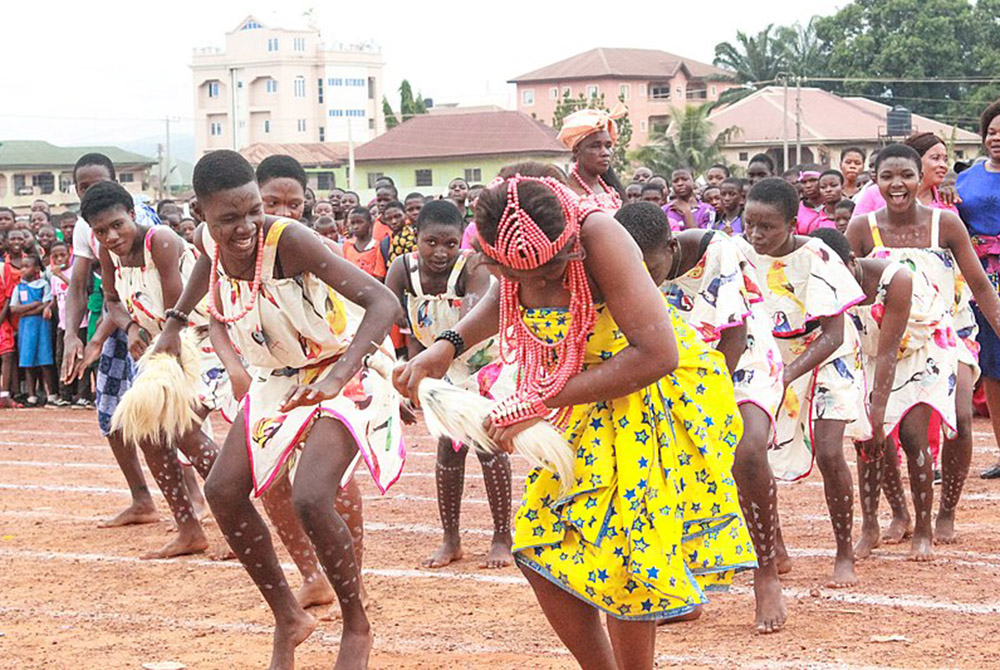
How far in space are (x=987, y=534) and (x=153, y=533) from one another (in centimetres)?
495

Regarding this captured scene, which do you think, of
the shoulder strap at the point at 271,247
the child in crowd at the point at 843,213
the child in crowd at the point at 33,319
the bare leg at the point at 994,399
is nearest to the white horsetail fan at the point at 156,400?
the shoulder strap at the point at 271,247

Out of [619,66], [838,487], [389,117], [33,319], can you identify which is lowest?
[838,487]

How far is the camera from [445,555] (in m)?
7.54

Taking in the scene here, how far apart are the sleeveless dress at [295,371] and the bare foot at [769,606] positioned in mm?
1651

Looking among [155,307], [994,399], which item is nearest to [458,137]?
[994,399]

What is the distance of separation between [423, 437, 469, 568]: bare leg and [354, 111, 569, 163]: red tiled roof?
56709 millimetres

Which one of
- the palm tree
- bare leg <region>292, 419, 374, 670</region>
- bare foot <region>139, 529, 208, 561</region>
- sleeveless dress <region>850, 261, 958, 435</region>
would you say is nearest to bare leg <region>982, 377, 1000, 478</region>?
sleeveless dress <region>850, 261, 958, 435</region>

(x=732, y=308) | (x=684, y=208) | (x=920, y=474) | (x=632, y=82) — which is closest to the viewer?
(x=732, y=308)

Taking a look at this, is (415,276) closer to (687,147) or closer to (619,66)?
(687,147)

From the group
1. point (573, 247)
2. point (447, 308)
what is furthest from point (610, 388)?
point (447, 308)

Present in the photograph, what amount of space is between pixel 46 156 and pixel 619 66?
→ 3404 cm

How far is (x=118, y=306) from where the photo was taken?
27.1 ft

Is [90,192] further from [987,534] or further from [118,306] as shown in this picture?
[987,534]

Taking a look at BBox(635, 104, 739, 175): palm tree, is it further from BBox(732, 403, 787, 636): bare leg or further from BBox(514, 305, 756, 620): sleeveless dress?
BBox(514, 305, 756, 620): sleeveless dress
